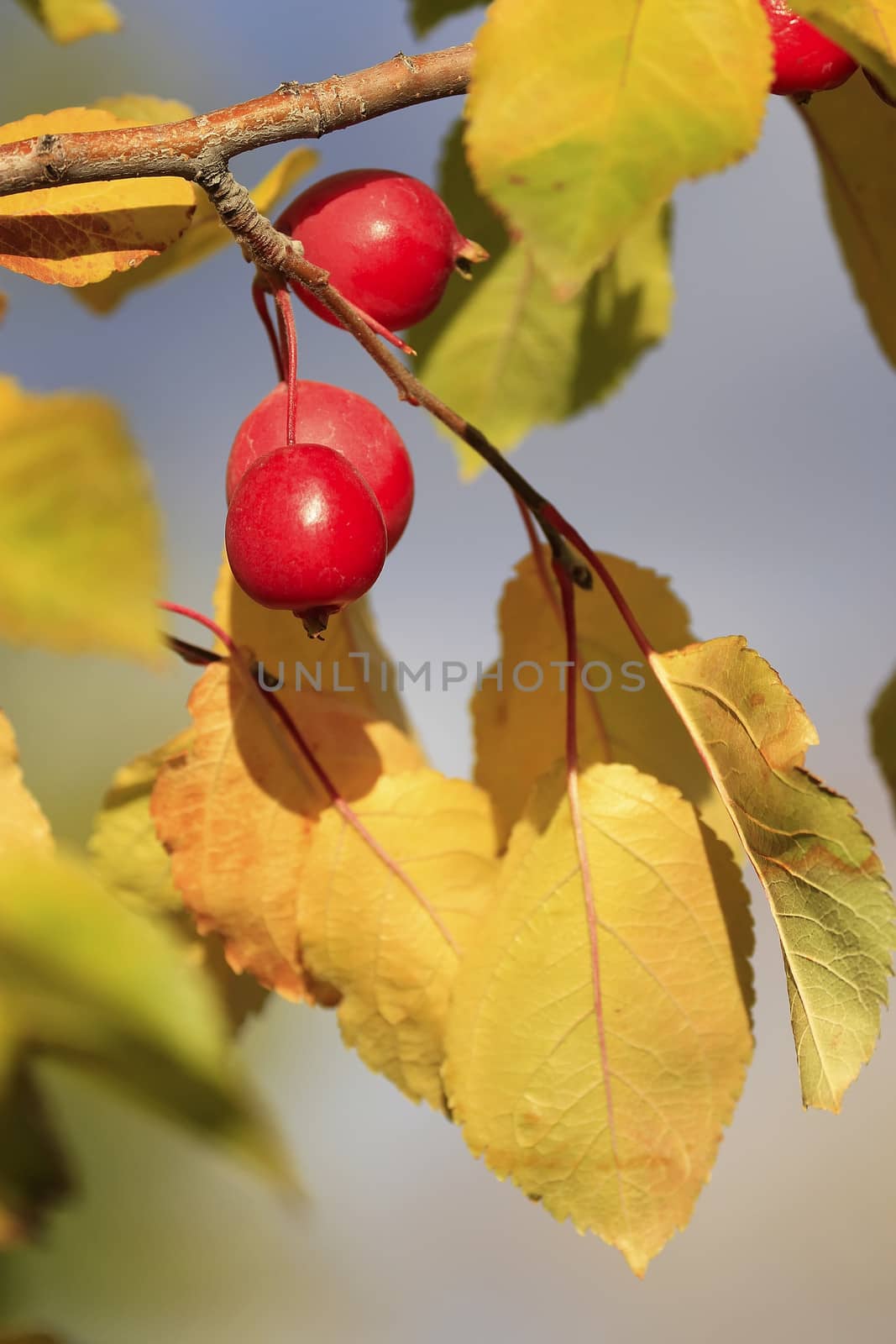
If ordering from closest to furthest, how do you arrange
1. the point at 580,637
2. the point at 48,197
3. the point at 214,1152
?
1. the point at 214,1152
2. the point at 48,197
3. the point at 580,637

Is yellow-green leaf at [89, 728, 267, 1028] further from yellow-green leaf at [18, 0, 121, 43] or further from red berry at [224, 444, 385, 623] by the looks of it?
yellow-green leaf at [18, 0, 121, 43]

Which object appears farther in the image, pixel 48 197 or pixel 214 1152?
pixel 48 197

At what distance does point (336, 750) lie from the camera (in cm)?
41

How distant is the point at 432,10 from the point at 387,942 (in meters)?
0.39

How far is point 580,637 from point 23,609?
312mm

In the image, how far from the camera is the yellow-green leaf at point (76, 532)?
15 cm

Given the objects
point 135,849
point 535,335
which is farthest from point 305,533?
point 535,335

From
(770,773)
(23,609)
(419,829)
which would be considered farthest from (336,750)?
(23,609)

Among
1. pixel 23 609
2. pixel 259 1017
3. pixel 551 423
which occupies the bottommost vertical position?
pixel 259 1017

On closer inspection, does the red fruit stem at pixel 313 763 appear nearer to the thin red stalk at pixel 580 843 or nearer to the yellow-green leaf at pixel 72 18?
the thin red stalk at pixel 580 843

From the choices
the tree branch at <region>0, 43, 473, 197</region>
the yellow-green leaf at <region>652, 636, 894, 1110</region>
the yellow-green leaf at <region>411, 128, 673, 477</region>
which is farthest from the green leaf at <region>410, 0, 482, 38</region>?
the yellow-green leaf at <region>652, 636, 894, 1110</region>

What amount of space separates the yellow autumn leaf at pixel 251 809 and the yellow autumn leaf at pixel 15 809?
74mm

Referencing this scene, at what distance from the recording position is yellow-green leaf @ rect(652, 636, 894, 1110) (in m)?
0.32

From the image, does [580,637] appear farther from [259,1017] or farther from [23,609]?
[23,609]
